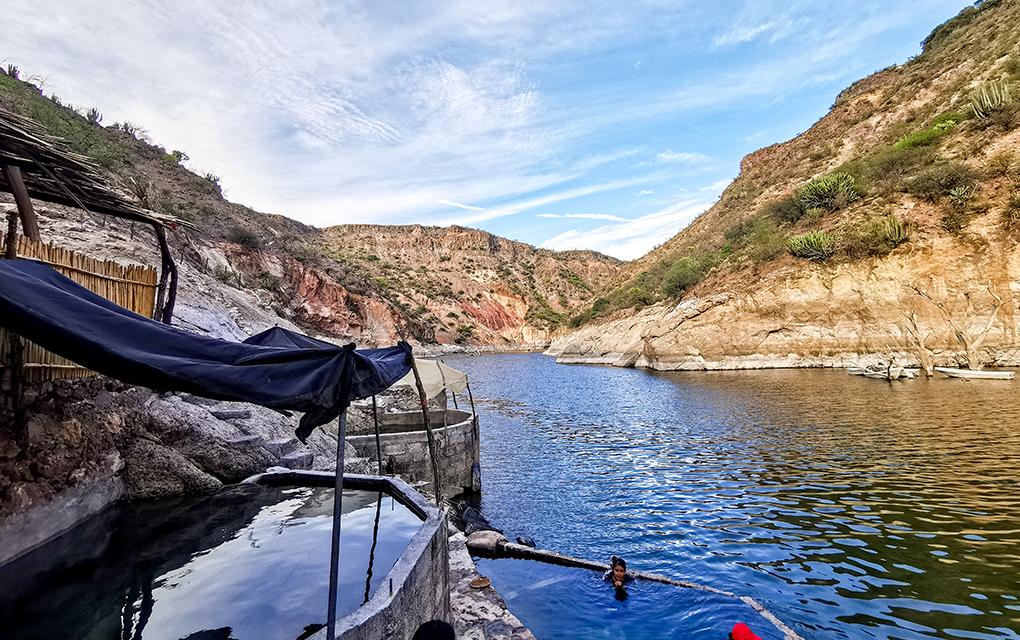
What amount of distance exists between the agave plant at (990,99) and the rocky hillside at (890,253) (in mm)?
101

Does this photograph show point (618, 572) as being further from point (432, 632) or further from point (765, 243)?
point (765, 243)

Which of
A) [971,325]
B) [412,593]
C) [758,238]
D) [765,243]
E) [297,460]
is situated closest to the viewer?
[412,593]

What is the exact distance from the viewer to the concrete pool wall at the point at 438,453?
11.8 metres

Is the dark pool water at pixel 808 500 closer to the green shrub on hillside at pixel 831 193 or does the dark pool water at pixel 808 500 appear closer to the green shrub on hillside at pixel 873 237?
the green shrub on hillside at pixel 873 237

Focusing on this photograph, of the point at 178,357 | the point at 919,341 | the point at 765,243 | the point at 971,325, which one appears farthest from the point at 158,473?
the point at 765,243

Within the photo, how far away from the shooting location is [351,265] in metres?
95.9

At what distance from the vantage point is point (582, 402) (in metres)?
27.6

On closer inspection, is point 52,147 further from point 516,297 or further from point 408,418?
point 516,297

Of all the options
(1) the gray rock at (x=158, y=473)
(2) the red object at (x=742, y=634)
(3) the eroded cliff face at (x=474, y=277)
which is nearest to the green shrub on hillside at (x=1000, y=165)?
(2) the red object at (x=742, y=634)

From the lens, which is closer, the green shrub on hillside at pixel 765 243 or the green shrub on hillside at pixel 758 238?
the green shrub on hillside at pixel 765 243

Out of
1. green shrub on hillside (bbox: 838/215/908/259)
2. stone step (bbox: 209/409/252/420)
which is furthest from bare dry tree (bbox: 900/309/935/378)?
stone step (bbox: 209/409/252/420)

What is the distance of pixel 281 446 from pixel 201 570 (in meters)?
4.13

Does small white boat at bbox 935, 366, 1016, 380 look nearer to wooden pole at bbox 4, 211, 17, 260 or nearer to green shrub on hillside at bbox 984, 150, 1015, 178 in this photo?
green shrub on hillside at bbox 984, 150, 1015, 178

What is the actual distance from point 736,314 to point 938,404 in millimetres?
19734
